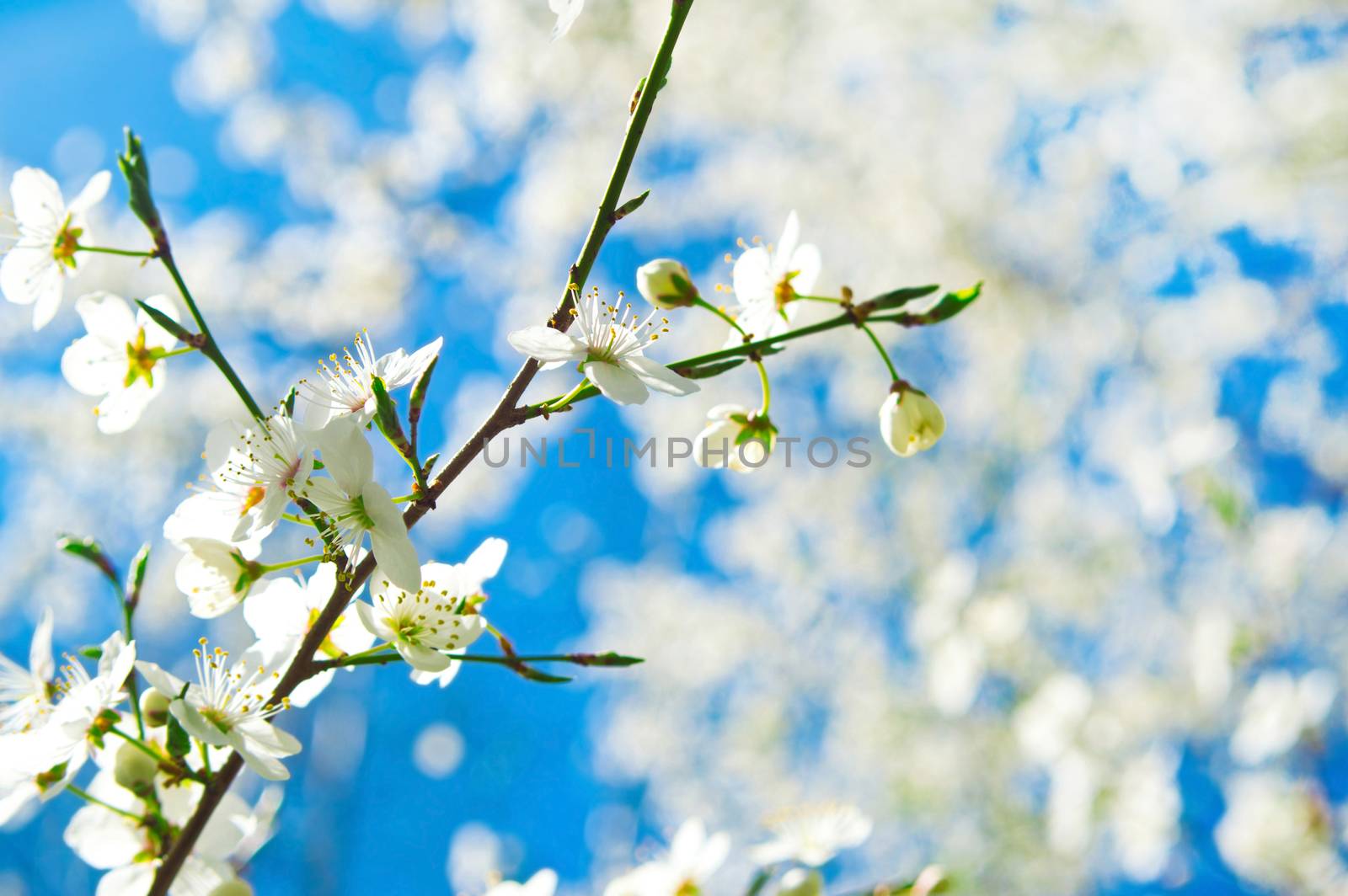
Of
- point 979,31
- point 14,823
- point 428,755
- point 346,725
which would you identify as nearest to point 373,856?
point 428,755

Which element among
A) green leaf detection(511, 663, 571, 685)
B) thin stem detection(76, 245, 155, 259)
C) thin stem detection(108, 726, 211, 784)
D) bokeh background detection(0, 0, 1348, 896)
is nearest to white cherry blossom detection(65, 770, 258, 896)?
thin stem detection(108, 726, 211, 784)

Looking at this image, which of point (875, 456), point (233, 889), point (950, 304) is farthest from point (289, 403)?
point (875, 456)

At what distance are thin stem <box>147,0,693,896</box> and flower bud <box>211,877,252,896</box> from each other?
0.08m

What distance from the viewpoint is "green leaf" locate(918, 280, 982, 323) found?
71cm

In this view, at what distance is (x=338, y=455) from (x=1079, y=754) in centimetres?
321

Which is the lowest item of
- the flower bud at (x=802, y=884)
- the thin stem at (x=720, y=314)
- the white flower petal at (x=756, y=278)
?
the flower bud at (x=802, y=884)

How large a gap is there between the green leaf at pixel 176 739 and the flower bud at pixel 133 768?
0.07 meters

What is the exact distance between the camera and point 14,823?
19.9 ft

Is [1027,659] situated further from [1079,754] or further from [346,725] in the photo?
[346,725]

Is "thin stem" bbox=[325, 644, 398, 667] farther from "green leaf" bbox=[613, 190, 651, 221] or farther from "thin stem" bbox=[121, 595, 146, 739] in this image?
"green leaf" bbox=[613, 190, 651, 221]

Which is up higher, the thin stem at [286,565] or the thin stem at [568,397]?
the thin stem at [568,397]

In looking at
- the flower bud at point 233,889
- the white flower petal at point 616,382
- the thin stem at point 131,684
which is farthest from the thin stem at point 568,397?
the flower bud at point 233,889

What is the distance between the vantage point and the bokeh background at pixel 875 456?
3750 mm

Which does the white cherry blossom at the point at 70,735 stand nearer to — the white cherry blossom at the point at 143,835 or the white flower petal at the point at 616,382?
the white cherry blossom at the point at 143,835
